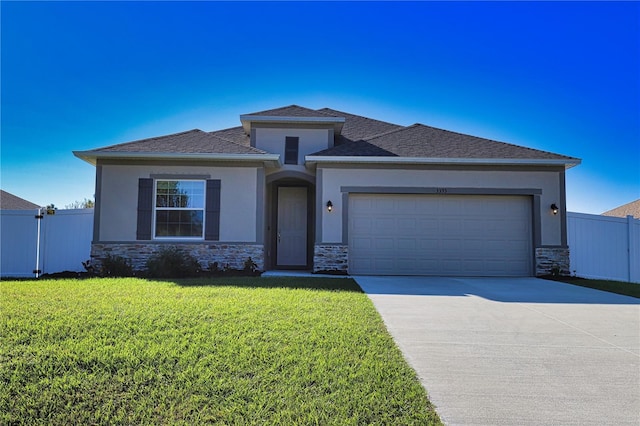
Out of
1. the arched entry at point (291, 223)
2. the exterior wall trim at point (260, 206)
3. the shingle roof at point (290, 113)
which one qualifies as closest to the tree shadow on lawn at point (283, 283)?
the exterior wall trim at point (260, 206)

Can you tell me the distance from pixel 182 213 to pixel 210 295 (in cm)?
486

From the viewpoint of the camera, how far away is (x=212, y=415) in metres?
2.67

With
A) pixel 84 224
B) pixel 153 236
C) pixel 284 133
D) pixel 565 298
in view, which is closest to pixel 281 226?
pixel 284 133

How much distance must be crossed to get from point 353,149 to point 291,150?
2.06 meters

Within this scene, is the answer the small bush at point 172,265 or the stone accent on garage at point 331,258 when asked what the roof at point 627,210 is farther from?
the small bush at point 172,265

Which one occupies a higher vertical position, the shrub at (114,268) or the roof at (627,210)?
the roof at (627,210)

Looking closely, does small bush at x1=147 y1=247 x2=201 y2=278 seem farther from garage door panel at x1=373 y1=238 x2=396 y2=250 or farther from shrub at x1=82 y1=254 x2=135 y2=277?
garage door panel at x1=373 y1=238 x2=396 y2=250

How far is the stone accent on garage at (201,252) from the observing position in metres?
10.5

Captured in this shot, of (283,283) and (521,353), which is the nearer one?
(521,353)

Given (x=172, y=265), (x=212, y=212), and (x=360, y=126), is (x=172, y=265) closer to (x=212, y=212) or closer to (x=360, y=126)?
(x=212, y=212)

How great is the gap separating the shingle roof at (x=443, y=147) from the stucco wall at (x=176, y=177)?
2438mm

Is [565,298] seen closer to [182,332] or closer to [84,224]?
[182,332]

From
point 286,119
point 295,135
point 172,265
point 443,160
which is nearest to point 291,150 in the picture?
point 295,135

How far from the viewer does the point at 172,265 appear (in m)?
9.78
